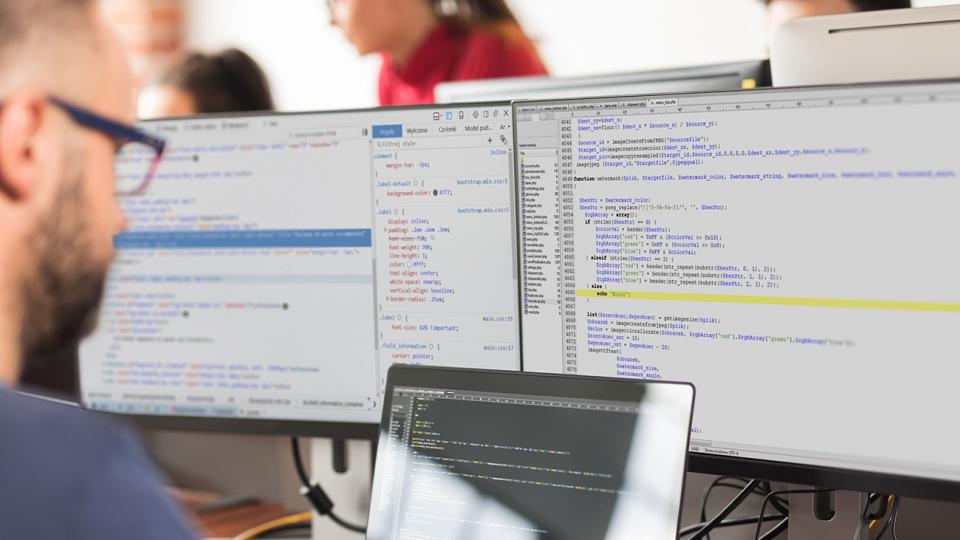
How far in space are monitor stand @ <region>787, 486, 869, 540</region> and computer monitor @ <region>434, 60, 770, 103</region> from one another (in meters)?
0.45

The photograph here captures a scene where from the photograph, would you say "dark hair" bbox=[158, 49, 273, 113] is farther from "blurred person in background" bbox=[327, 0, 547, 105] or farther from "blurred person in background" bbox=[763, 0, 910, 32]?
"blurred person in background" bbox=[763, 0, 910, 32]

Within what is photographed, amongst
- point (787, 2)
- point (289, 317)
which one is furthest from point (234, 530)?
point (787, 2)

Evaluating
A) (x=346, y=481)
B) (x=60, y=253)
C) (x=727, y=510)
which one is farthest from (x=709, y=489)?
(x=60, y=253)

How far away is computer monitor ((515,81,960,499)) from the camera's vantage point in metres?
0.80

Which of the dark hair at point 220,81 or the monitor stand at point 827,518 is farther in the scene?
the dark hair at point 220,81

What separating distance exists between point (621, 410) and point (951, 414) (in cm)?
27

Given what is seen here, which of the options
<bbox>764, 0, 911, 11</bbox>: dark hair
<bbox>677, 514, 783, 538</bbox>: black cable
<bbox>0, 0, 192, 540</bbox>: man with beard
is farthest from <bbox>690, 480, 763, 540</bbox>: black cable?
<bbox>764, 0, 911, 11</bbox>: dark hair

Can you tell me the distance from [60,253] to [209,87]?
1.69m

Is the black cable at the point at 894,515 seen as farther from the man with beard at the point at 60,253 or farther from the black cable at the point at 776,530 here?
the man with beard at the point at 60,253

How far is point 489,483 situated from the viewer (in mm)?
832

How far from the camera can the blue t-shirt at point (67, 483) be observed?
456 mm

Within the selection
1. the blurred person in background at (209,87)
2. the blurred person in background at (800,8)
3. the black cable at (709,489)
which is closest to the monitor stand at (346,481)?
the black cable at (709,489)

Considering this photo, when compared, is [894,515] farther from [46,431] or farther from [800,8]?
[800,8]

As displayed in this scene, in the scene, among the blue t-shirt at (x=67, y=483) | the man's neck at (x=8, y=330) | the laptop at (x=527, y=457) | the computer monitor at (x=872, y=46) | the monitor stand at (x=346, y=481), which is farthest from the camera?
the monitor stand at (x=346, y=481)
